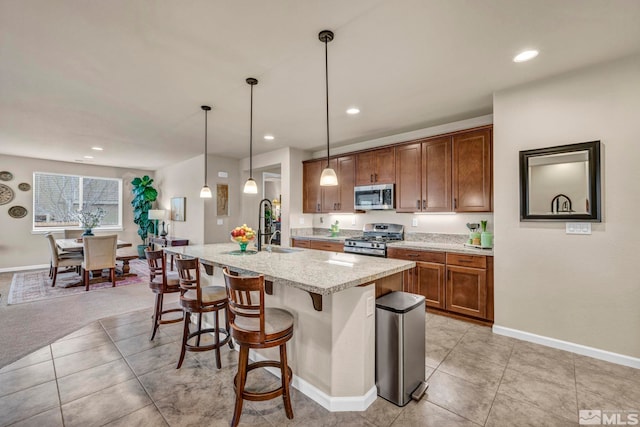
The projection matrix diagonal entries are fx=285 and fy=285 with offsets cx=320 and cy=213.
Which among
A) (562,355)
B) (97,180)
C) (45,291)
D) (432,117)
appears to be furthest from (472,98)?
(97,180)

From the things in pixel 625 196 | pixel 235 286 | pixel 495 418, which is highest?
pixel 625 196

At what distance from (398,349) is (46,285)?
6.28 m

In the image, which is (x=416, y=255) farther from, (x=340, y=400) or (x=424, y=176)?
(x=340, y=400)

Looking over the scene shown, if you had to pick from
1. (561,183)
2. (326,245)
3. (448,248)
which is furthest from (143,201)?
(561,183)

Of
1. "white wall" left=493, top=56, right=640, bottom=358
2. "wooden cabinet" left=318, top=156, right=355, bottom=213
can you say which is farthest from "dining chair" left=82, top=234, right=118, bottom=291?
"white wall" left=493, top=56, right=640, bottom=358

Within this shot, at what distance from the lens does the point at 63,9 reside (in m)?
1.80

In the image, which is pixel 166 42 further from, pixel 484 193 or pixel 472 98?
pixel 484 193

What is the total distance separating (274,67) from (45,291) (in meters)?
5.32

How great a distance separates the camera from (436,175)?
3832mm

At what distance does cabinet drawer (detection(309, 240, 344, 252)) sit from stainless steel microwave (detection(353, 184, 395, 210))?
2.29 ft

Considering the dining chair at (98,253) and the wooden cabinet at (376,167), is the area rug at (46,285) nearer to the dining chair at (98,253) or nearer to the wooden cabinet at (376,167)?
the dining chair at (98,253)

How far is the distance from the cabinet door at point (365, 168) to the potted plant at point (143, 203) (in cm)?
584

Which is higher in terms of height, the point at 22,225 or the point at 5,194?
the point at 5,194

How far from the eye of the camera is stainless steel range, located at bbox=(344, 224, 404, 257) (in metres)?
4.04
